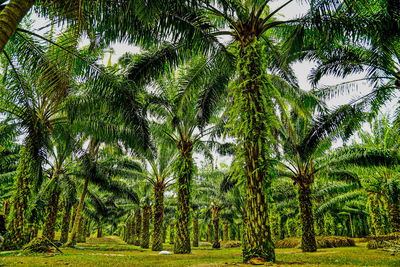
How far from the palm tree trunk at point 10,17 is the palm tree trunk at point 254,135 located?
4.57m

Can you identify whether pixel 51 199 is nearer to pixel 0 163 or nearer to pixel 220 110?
pixel 0 163

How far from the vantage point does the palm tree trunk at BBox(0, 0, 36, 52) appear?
3648 mm

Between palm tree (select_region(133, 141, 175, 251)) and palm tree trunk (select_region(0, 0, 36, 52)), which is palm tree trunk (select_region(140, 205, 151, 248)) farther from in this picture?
palm tree trunk (select_region(0, 0, 36, 52))

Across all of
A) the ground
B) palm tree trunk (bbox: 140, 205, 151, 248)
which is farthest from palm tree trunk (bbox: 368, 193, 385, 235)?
palm tree trunk (bbox: 140, 205, 151, 248)

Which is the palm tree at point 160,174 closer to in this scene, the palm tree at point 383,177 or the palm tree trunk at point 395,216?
the palm tree at point 383,177

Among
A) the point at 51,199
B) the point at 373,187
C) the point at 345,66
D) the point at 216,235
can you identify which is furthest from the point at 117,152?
the point at 373,187

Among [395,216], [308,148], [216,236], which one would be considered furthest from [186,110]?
[216,236]

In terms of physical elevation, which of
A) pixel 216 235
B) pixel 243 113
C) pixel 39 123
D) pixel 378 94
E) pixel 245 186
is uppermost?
pixel 378 94

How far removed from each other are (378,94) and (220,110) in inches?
285

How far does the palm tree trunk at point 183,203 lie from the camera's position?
11.7 metres

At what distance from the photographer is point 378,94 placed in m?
→ 9.62

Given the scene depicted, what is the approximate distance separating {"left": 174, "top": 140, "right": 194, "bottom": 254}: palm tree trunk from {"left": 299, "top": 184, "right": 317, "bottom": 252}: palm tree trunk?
5.70 m

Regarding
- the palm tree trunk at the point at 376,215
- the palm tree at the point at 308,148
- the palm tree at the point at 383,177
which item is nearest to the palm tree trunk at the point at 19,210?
the palm tree at the point at 308,148

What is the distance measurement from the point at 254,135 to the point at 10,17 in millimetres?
5058
